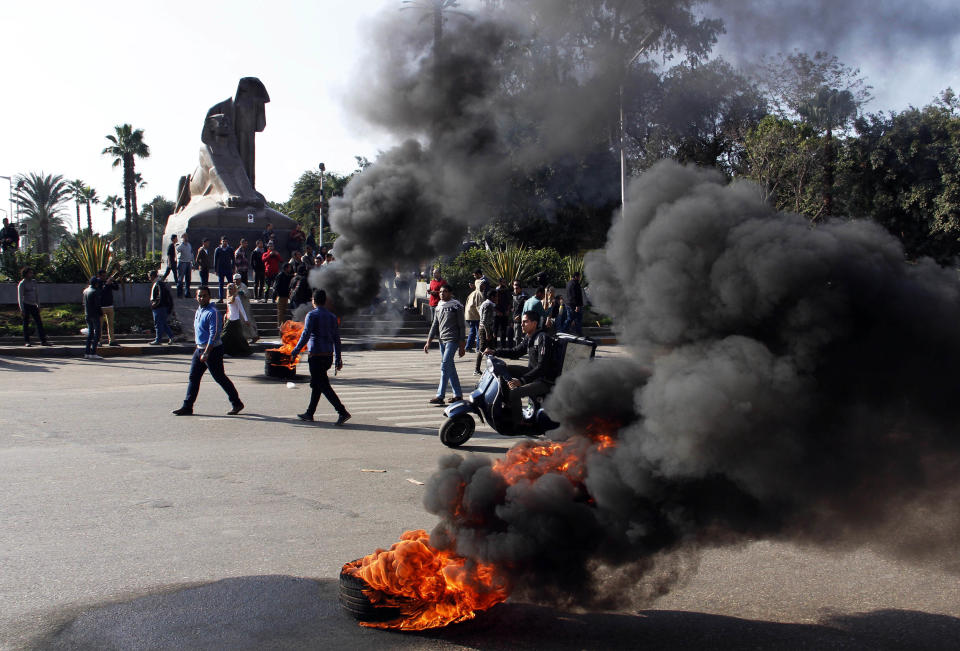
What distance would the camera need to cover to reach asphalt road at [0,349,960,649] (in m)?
3.96

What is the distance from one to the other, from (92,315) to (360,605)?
15.9 meters

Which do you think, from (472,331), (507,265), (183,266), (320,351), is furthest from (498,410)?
(507,265)

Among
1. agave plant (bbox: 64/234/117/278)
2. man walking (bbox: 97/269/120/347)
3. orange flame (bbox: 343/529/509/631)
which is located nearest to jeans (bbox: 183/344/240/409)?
orange flame (bbox: 343/529/509/631)

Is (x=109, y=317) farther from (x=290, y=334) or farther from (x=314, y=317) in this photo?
(x=314, y=317)

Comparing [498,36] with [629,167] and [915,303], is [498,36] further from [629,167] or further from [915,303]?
[915,303]

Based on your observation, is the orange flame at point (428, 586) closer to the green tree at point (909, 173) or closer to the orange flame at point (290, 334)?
the orange flame at point (290, 334)

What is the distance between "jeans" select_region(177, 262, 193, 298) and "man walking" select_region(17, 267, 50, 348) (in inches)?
208

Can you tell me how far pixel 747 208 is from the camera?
386 centimetres

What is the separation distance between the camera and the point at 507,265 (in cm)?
2759

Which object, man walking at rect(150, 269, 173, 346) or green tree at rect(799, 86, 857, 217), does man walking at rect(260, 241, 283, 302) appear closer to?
man walking at rect(150, 269, 173, 346)

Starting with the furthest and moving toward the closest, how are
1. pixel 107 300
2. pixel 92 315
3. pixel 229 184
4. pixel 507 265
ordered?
pixel 229 184
pixel 507 265
pixel 107 300
pixel 92 315

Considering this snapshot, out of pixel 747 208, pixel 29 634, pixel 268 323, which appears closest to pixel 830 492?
pixel 747 208

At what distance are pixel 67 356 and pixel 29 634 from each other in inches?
645

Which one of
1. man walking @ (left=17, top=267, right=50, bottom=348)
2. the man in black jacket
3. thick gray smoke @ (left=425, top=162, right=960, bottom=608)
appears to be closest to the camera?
thick gray smoke @ (left=425, top=162, right=960, bottom=608)
